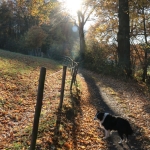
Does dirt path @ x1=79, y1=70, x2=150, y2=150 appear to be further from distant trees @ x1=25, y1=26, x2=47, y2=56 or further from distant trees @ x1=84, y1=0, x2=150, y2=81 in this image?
distant trees @ x1=25, y1=26, x2=47, y2=56

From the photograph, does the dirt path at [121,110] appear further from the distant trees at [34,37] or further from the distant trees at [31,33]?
the distant trees at [34,37]

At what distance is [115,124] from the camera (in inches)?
266

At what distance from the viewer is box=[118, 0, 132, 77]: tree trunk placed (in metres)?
19.3

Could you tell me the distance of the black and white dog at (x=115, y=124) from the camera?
255 inches

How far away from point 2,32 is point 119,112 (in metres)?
45.3

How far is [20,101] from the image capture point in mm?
9180

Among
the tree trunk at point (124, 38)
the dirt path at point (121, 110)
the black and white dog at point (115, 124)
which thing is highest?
the tree trunk at point (124, 38)

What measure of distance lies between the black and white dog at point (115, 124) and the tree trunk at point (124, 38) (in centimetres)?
1397

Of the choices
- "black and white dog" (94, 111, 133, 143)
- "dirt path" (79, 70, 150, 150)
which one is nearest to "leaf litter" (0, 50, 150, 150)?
"dirt path" (79, 70, 150, 150)

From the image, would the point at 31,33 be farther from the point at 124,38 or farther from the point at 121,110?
the point at 121,110

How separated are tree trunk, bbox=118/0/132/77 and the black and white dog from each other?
14.0 m

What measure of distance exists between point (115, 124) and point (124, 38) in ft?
47.4

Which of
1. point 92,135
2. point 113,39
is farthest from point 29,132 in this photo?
point 113,39

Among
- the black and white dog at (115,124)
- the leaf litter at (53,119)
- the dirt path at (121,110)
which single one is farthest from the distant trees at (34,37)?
the black and white dog at (115,124)
